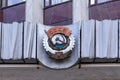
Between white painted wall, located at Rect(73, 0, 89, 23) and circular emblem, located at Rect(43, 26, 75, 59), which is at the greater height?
white painted wall, located at Rect(73, 0, 89, 23)

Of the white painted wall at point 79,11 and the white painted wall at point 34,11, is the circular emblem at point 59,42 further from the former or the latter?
the white painted wall at point 34,11

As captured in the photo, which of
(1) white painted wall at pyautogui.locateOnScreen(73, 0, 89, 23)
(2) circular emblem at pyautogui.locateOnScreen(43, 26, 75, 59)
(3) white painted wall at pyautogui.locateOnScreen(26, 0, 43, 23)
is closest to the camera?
(2) circular emblem at pyautogui.locateOnScreen(43, 26, 75, 59)

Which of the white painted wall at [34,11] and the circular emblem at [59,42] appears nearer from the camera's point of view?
the circular emblem at [59,42]

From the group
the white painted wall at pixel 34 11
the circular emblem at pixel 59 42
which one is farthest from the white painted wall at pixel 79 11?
the circular emblem at pixel 59 42

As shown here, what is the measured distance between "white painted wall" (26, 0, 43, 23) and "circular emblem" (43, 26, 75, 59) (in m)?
2.70

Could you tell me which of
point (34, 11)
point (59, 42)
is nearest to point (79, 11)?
point (34, 11)

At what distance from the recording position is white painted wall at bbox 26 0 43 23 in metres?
18.4

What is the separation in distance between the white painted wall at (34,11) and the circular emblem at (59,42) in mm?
2705

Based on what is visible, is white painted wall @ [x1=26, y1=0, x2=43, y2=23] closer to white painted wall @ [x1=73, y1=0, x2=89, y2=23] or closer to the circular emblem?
white painted wall @ [x1=73, y1=0, x2=89, y2=23]

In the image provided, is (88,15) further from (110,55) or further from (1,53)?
(1,53)

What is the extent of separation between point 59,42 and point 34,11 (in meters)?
3.31

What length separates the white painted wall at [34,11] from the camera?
60.4ft

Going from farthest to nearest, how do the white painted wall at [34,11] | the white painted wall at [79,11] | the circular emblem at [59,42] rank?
1. the white painted wall at [34,11]
2. the white painted wall at [79,11]
3. the circular emblem at [59,42]

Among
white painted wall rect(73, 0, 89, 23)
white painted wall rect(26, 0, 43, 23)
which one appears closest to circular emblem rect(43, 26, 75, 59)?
white painted wall rect(73, 0, 89, 23)
